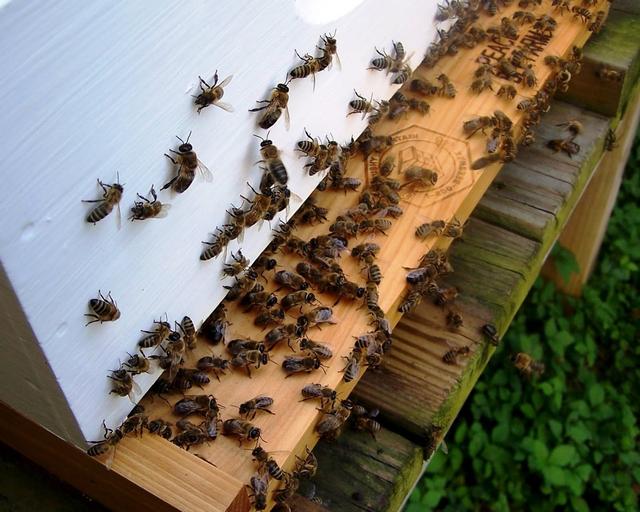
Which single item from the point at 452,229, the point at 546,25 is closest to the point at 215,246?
the point at 452,229

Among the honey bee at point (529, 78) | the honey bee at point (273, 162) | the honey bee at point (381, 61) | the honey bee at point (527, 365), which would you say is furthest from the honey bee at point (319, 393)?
the honey bee at point (527, 365)

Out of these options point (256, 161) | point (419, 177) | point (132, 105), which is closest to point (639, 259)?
point (419, 177)

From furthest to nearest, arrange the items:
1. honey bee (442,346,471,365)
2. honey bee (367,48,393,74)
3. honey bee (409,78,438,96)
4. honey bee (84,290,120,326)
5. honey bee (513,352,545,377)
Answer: honey bee (513,352,545,377) → honey bee (409,78,438,96) → honey bee (367,48,393,74) → honey bee (442,346,471,365) → honey bee (84,290,120,326)

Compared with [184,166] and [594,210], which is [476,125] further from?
[594,210]

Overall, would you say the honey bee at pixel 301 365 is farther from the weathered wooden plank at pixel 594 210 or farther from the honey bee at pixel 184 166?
the weathered wooden plank at pixel 594 210

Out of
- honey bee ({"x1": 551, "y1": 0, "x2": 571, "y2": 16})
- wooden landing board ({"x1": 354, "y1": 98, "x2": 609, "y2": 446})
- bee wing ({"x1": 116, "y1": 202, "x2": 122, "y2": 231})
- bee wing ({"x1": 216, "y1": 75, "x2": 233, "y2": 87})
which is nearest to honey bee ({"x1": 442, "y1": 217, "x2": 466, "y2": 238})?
wooden landing board ({"x1": 354, "y1": 98, "x2": 609, "y2": 446})

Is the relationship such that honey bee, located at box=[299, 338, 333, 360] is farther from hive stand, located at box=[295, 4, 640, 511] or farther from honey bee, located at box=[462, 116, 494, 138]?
honey bee, located at box=[462, 116, 494, 138]
